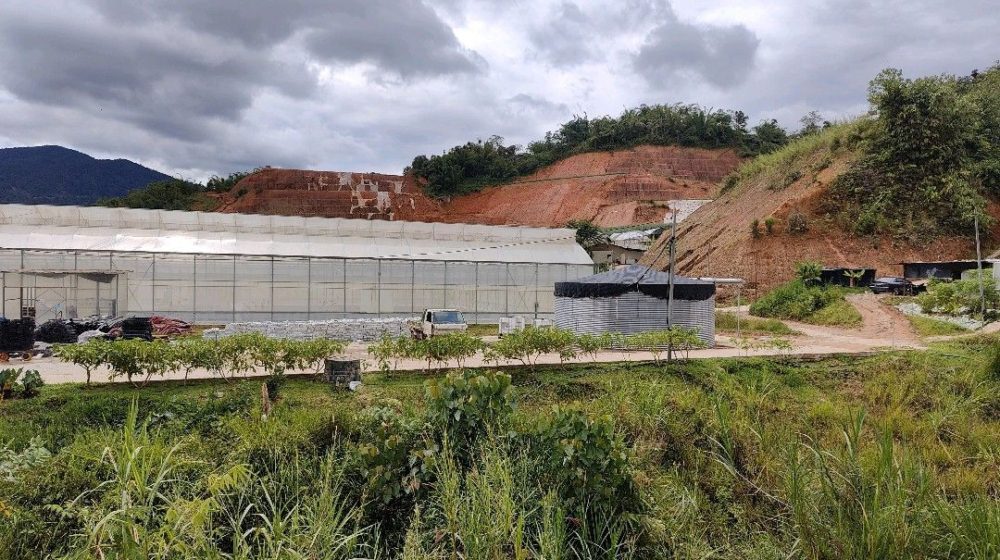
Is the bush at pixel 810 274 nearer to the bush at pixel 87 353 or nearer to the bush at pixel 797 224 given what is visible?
the bush at pixel 797 224

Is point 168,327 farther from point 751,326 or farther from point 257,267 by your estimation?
point 751,326

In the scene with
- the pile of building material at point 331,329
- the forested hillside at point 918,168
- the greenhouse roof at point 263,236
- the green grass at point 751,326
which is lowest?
the pile of building material at point 331,329

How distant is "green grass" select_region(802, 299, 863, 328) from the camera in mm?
21906

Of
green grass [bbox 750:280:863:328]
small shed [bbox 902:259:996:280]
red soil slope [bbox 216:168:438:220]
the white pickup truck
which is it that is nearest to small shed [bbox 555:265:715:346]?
the white pickup truck

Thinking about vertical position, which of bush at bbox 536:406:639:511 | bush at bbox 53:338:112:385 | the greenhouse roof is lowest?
bush at bbox 53:338:112:385

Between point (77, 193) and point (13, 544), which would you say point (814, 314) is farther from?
point (77, 193)

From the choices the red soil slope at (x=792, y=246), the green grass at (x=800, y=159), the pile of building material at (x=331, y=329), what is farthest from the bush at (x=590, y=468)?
the green grass at (x=800, y=159)

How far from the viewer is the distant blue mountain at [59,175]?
16850 centimetres

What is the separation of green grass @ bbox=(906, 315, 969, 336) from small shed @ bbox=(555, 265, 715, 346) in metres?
6.72

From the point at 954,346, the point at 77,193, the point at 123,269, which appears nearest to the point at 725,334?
the point at 954,346

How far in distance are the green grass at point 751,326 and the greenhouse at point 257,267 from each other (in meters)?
7.70

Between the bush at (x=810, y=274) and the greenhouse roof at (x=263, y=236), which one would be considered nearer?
the greenhouse roof at (x=263, y=236)

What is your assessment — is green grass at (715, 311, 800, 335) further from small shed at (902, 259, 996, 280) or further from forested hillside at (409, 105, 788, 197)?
forested hillside at (409, 105, 788, 197)

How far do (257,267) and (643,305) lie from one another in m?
15.5
